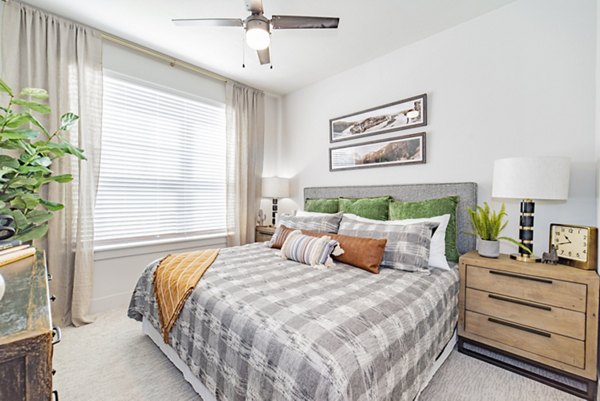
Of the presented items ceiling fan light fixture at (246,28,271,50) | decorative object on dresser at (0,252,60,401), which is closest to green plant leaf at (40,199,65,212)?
decorative object on dresser at (0,252,60,401)

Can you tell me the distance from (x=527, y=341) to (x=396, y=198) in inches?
60.8

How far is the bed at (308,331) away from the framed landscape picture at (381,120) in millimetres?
1609

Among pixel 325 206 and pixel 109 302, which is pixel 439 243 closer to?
pixel 325 206

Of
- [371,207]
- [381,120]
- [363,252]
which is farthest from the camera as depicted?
[381,120]

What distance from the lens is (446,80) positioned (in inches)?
102

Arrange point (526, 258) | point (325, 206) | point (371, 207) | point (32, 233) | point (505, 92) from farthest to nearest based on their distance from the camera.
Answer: point (325, 206), point (371, 207), point (505, 92), point (526, 258), point (32, 233)

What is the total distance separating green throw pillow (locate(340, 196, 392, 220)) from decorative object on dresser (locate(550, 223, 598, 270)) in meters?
1.27

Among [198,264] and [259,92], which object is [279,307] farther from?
[259,92]

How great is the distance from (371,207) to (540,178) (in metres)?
1.36

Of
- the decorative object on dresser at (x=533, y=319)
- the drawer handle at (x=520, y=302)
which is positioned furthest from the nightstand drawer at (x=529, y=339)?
the drawer handle at (x=520, y=302)

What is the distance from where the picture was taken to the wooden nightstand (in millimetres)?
3681

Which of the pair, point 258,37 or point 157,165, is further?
point 157,165

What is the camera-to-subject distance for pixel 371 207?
9.17 ft

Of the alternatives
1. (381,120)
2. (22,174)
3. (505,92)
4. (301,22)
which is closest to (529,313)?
(505,92)
